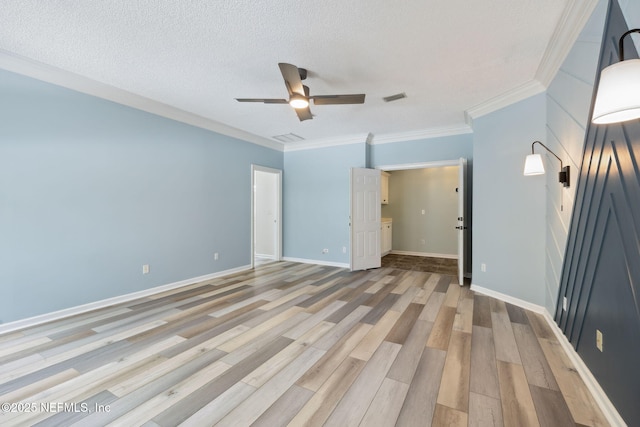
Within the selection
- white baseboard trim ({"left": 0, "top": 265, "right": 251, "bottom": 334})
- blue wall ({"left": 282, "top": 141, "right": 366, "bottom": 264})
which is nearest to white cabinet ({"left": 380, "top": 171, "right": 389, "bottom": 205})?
blue wall ({"left": 282, "top": 141, "right": 366, "bottom": 264})

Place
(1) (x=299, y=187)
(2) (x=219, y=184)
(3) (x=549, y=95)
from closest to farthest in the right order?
(3) (x=549, y=95) → (2) (x=219, y=184) → (1) (x=299, y=187)

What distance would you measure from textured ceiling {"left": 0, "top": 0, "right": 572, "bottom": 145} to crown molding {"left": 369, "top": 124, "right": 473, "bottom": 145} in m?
1.12

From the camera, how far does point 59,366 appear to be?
83.0 inches

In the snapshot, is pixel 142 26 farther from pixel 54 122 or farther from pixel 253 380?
pixel 253 380

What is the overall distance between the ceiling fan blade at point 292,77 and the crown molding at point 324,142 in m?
2.92

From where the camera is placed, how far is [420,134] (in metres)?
5.11

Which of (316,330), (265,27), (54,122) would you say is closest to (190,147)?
(54,122)

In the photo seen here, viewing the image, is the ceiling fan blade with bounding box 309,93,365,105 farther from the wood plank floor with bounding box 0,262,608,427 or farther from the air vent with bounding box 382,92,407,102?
the wood plank floor with bounding box 0,262,608,427

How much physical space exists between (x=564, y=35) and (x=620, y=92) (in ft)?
5.88

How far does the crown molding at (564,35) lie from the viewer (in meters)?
1.95

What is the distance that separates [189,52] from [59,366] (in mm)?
2867

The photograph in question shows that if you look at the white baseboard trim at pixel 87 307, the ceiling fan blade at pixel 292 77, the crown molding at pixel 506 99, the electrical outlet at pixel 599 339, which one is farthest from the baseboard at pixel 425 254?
the ceiling fan blade at pixel 292 77

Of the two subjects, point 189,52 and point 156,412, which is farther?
point 189,52

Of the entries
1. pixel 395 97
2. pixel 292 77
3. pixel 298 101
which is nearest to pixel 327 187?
pixel 395 97
